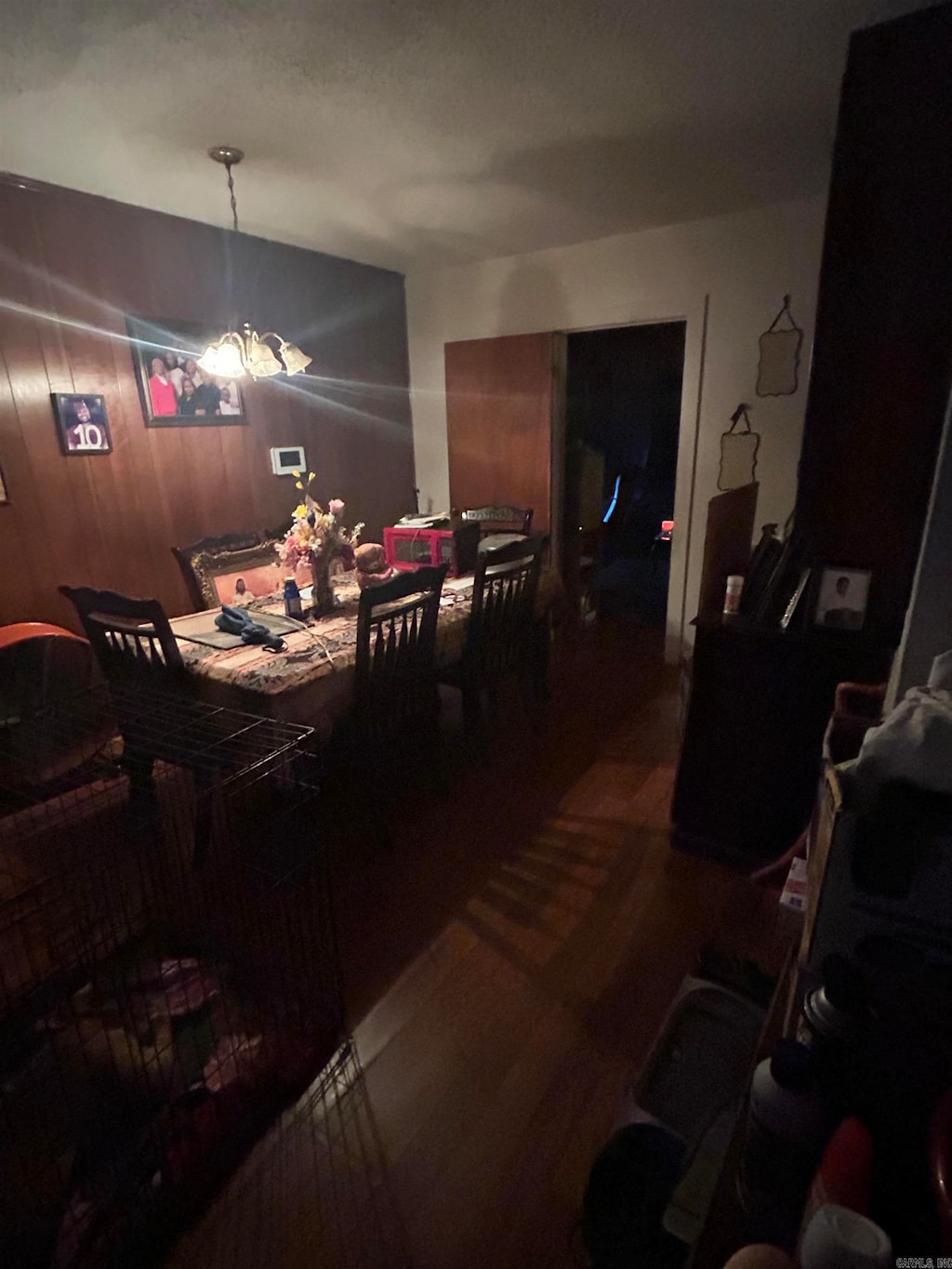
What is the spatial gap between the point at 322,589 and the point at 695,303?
2.50 m

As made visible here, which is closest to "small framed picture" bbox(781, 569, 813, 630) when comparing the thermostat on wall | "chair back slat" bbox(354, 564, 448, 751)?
"chair back slat" bbox(354, 564, 448, 751)

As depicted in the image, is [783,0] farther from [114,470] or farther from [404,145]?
[114,470]

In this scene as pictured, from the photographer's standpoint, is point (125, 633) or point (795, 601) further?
point (125, 633)

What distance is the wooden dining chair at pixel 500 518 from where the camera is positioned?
12.0ft

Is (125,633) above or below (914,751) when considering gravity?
below

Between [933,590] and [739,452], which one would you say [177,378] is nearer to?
[739,452]

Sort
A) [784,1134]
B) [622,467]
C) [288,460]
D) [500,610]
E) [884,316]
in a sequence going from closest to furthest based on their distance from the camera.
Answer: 1. [784,1134]
2. [884,316]
3. [500,610]
4. [288,460]
5. [622,467]

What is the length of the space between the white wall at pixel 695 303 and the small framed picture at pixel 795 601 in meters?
1.61

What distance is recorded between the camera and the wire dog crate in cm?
110

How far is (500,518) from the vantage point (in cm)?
372

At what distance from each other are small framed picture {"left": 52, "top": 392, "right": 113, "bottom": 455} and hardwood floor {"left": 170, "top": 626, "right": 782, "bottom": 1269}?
2089 millimetres

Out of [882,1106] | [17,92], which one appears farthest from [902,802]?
[17,92]

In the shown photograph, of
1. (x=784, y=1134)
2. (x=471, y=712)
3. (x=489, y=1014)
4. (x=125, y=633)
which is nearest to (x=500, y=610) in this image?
(x=471, y=712)

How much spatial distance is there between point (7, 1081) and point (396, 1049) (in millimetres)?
766
